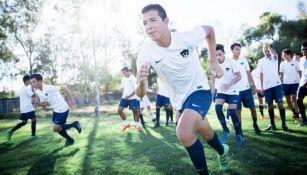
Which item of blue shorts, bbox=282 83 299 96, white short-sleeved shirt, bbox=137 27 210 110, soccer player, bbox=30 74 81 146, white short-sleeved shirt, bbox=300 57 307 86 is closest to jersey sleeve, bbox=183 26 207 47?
white short-sleeved shirt, bbox=137 27 210 110

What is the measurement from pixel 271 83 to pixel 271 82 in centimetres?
3

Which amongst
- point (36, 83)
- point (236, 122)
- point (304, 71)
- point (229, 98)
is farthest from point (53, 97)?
point (304, 71)

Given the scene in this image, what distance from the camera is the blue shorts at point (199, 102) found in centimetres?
376

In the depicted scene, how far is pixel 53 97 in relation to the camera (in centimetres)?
885

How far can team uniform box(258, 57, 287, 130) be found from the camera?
852cm

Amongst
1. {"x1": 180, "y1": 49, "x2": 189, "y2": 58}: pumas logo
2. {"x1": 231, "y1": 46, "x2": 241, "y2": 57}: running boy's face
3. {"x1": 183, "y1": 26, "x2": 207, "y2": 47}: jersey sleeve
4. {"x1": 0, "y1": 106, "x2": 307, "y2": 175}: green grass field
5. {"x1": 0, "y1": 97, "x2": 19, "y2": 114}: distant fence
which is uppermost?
{"x1": 231, "y1": 46, "x2": 241, "y2": 57}: running boy's face

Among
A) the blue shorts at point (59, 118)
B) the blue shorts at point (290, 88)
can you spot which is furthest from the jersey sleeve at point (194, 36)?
the blue shorts at point (290, 88)

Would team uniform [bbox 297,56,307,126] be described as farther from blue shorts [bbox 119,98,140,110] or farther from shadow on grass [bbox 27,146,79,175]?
shadow on grass [bbox 27,146,79,175]

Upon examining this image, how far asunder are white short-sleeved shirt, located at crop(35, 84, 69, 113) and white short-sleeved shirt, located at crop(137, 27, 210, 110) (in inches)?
216

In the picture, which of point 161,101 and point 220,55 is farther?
point 161,101

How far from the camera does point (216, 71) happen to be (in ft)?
12.6

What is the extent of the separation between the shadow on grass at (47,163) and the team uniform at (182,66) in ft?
10.2

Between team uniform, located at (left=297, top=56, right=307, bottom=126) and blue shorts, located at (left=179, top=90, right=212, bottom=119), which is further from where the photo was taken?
team uniform, located at (left=297, top=56, right=307, bottom=126)

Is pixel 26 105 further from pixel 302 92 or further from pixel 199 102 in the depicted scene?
pixel 302 92
